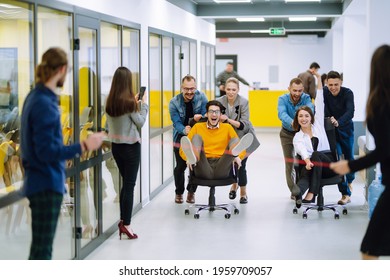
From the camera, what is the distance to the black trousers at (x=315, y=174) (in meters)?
6.98

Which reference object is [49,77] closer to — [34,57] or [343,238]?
[34,57]

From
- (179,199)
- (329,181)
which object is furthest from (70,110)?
(179,199)

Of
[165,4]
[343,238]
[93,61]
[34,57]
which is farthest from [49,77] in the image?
[165,4]

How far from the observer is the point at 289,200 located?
849 centimetres

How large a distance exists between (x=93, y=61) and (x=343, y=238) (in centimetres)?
282

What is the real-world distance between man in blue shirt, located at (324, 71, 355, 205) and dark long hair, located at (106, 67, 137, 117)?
271cm

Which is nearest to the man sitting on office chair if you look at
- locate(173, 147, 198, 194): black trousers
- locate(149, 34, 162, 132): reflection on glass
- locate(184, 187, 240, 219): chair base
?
locate(184, 187, 240, 219): chair base

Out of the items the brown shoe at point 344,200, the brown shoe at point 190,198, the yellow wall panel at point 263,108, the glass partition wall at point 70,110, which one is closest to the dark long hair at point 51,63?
the glass partition wall at point 70,110

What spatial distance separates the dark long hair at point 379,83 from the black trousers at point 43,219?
1.76 m

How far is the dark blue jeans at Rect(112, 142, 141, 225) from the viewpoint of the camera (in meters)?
6.03

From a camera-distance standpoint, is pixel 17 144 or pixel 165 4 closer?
pixel 17 144

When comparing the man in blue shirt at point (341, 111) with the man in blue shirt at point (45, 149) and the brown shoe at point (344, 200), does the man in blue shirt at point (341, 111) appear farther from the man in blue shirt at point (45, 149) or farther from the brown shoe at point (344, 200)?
the man in blue shirt at point (45, 149)

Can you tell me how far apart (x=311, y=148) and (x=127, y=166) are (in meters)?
2.12

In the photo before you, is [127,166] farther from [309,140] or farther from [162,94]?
[162,94]
